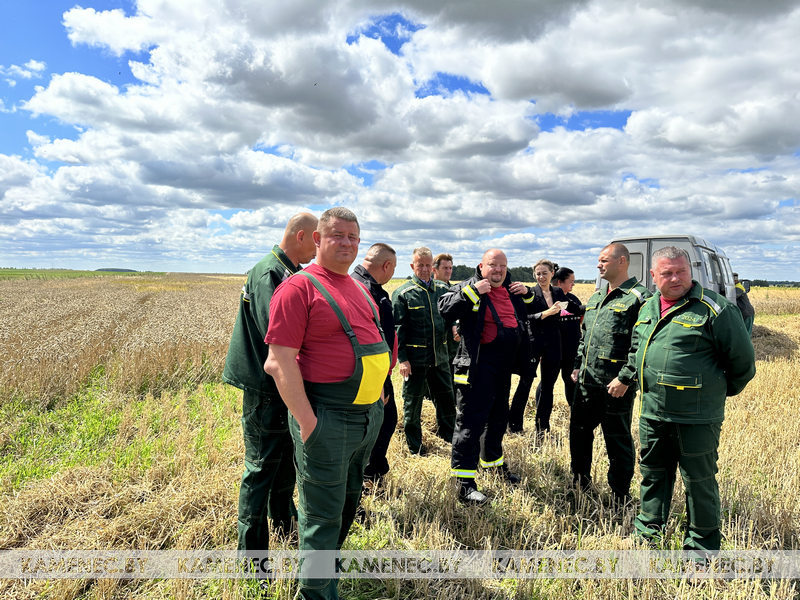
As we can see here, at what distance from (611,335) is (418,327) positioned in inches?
86.5

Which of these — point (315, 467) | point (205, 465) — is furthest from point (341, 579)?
point (205, 465)

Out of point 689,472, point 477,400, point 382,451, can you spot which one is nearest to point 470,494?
point 477,400

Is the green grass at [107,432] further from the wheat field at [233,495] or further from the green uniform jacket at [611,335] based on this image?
the green uniform jacket at [611,335]

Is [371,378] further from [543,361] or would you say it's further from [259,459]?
[543,361]

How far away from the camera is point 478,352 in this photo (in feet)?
14.2

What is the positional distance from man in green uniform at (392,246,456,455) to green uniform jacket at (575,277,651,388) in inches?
69.8

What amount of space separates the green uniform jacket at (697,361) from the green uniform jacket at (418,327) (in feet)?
8.48

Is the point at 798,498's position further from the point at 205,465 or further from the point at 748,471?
the point at 205,465

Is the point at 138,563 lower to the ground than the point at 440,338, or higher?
lower

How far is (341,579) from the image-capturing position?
3189mm

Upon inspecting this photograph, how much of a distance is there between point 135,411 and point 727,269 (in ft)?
40.6

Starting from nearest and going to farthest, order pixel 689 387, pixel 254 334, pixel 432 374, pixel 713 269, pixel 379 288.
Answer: pixel 254 334, pixel 689 387, pixel 379 288, pixel 432 374, pixel 713 269

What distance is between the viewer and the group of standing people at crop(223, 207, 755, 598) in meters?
2.49

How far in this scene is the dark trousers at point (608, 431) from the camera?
421 cm
